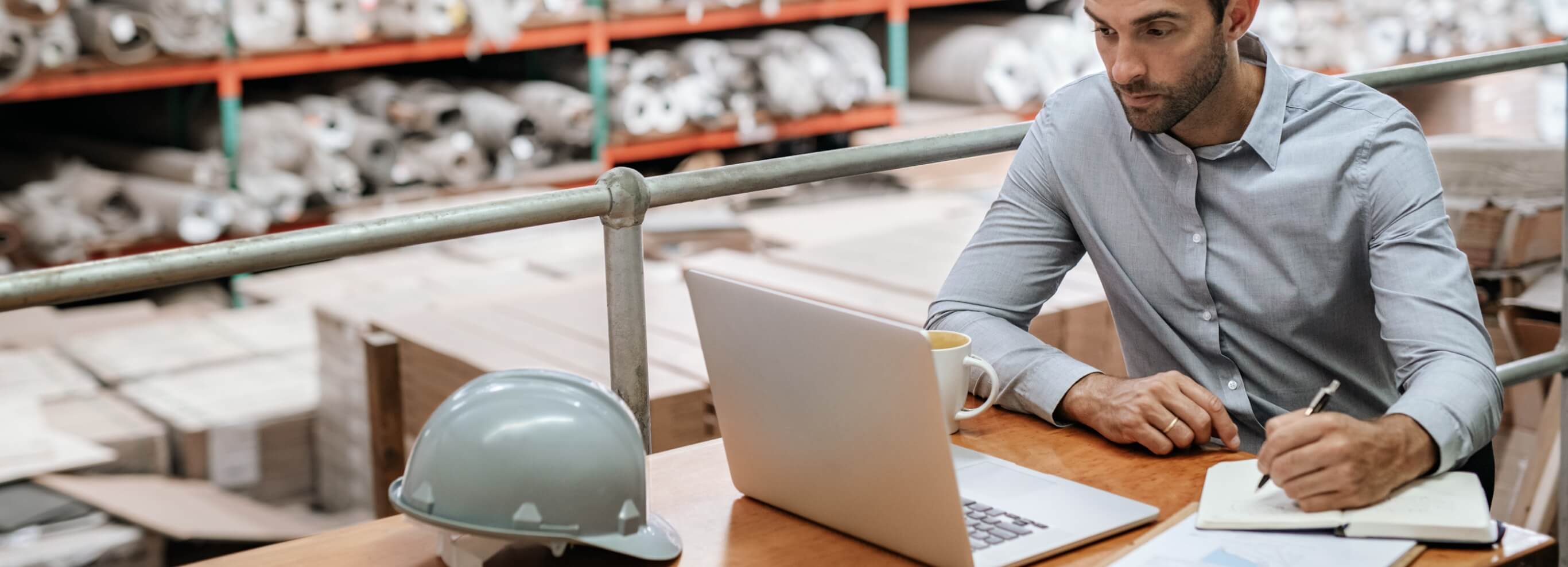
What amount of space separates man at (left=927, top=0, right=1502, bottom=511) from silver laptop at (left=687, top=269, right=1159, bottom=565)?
8.1 inches

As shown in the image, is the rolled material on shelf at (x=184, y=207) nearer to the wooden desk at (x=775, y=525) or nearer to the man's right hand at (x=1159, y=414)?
the wooden desk at (x=775, y=525)

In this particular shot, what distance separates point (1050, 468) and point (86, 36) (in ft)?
9.78

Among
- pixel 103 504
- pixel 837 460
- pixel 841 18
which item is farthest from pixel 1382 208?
pixel 841 18

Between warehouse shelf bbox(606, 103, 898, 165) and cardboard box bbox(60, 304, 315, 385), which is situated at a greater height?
warehouse shelf bbox(606, 103, 898, 165)

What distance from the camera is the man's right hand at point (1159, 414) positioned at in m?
1.31

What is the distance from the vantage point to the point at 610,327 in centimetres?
132

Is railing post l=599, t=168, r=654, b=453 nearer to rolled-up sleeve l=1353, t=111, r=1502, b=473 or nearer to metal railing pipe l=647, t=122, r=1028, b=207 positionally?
metal railing pipe l=647, t=122, r=1028, b=207

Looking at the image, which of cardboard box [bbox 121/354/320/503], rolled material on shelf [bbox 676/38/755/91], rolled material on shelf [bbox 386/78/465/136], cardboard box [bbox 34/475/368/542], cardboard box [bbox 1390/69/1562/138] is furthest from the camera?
cardboard box [bbox 1390/69/1562/138]

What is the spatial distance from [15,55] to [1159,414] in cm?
291

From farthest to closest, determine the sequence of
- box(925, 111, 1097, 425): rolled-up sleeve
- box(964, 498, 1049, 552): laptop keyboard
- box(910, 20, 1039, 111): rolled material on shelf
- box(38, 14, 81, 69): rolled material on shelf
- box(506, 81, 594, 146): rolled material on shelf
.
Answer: box(910, 20, 1039, 111): rolled material on shelf, box(506, 81, 594, 146): rolled material on shelf, box(38, 14, 81, 69): rolled material on shelf, box(925, 111, 1097, 425): rolled-up sleeve, box(964, 498, 1049, 552): laptop keyboard

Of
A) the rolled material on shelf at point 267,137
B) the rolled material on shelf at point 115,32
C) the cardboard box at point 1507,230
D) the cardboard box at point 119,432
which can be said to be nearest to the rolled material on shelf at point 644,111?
the rolled material on shelf at point 267,137

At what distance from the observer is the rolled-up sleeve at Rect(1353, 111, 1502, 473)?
123cm

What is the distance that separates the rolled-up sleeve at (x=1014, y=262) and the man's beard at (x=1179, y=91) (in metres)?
0.16

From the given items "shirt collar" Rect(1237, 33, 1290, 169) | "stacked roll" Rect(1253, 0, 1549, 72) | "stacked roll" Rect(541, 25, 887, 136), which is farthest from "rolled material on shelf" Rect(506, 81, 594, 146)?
"shirt collar" Rect(1237, 33, 1290, 169)
